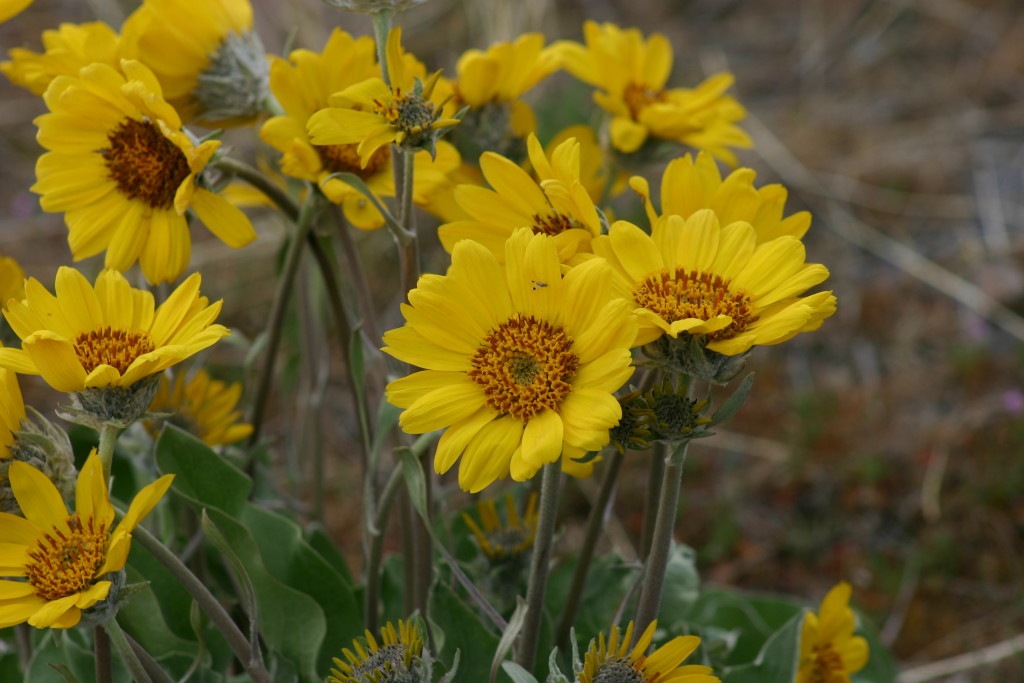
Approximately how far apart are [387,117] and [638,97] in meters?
0.78

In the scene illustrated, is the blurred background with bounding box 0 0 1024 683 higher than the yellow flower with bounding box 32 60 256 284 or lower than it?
higher

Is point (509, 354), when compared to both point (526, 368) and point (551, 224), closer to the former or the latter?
point (526, 368)

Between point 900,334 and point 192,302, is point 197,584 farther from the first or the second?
point 900,334

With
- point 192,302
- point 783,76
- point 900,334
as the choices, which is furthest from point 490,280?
point 783,76

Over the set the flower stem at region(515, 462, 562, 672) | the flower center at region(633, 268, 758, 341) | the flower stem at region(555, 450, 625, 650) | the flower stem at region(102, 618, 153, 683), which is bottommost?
the flower stem at region(102, 618, 153, 683)

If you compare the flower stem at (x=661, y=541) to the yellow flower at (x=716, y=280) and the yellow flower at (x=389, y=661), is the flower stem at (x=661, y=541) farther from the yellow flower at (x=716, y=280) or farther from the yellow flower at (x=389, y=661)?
the yellow flower at (x=389, y=661)

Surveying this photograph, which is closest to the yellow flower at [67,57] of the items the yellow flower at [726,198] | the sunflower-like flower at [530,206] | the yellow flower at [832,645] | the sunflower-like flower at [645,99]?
the sunflower-like flower at [530,206]

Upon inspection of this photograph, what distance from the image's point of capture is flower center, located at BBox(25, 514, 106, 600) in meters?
1.21

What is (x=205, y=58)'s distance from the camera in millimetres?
1707

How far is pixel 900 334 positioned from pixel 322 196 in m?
2.65

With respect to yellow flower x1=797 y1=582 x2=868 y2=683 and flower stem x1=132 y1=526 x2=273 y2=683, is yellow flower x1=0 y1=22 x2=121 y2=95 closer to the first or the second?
flower stem x1=132 y1=526 x2=273 y2=683

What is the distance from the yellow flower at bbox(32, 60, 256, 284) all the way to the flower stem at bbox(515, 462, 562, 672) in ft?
1.97

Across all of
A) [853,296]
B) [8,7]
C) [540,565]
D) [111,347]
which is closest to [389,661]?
[540,565]

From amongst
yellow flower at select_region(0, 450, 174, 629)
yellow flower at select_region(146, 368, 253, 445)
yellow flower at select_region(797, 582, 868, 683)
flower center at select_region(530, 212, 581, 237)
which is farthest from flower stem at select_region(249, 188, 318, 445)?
yellow flower at select_region(797, 582, 868, 683)
